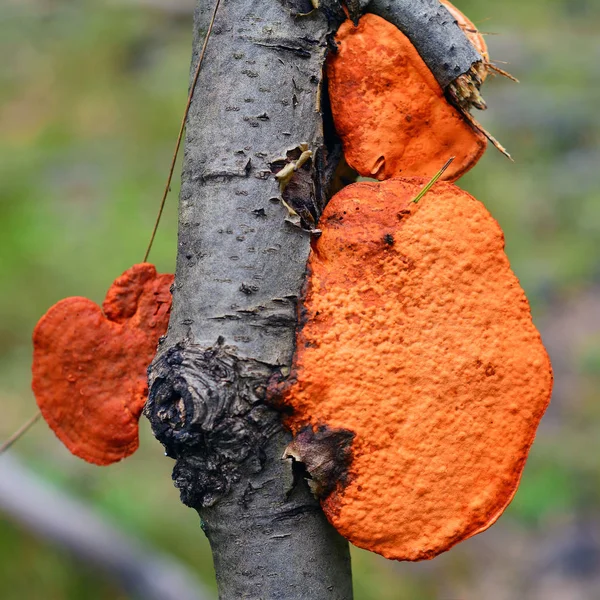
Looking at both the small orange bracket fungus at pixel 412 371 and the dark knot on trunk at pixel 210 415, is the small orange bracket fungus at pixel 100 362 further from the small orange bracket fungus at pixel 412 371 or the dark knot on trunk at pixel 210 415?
the small orange bracket fungus at pixel 412 371

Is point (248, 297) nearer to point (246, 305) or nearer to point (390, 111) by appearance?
point (246, 305)

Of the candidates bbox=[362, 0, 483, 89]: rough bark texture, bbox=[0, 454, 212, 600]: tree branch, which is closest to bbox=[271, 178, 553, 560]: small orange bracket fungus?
bbox=[362, 0, 483, 89]: rough bark texture

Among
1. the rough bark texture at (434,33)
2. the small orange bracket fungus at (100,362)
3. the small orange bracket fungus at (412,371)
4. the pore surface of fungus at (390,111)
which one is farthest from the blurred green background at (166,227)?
the rough bark texture at (434,33)

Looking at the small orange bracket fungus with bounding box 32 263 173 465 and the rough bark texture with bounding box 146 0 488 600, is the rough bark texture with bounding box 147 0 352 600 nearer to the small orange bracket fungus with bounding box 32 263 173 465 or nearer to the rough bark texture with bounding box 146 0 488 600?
the rough bark texture with bounding box 146 0 488 600

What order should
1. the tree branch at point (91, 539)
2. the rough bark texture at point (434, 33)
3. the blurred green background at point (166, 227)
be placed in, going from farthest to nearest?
1. the blurred green background at point (166, 227)
2. the tree branch at point (91, 539)
3. the rough bark texture at point (434, 33)

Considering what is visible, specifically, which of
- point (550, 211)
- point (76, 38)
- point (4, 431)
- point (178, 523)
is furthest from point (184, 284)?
point (76, 38)

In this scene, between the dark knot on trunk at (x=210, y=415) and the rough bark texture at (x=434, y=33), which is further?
the rough bark texture at (x=434, y=33)

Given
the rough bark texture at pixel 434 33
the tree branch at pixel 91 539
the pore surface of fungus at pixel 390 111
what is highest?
the rough bark texture at pixel 434 33
